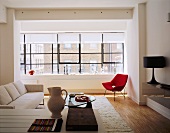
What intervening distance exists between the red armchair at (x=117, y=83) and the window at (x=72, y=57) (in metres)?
0.98

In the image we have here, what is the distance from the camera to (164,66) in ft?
14.9

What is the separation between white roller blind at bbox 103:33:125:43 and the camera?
8203mm

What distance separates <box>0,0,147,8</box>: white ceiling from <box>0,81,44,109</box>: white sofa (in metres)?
2.30

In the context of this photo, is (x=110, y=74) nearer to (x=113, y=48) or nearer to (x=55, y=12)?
(x=113, y=48)

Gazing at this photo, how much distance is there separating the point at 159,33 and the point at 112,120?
2356 millimetres

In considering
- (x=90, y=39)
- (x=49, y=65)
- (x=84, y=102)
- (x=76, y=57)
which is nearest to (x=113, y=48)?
(x=90, y=39)

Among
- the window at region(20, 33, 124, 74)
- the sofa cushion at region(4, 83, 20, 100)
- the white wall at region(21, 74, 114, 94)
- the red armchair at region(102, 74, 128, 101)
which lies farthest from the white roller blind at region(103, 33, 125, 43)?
the sofa cushion at region(4, 83, 20, 100)

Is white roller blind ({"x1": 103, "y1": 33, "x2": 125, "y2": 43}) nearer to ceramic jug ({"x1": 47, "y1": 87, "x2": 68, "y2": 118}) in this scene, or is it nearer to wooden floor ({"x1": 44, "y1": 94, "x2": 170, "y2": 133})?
wooden floor ({"x1": 44, "y1": 94, "x2": 170, "y2": 133})

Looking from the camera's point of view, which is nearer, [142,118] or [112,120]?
[112,120]

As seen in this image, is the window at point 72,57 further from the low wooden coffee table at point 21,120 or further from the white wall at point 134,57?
the low wooden coffee table at point 21,120

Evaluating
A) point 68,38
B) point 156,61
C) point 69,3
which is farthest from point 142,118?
point 68,38

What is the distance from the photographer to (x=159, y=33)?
4879 mm

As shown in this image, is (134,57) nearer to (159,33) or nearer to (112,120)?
(159,33)

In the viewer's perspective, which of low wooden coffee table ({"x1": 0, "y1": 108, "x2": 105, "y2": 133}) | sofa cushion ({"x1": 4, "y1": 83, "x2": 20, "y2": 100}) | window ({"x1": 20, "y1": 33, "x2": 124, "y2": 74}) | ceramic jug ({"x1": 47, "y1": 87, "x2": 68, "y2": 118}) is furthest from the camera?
window ({"x1": 20, "y1": 33, "x2": 124, "y2": 74})
